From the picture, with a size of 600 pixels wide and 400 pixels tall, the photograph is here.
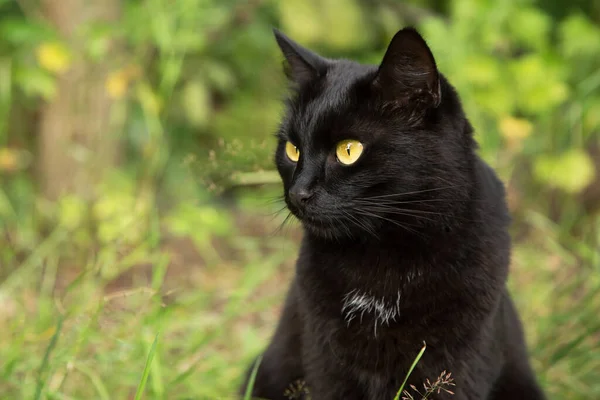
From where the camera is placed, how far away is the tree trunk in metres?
3.00

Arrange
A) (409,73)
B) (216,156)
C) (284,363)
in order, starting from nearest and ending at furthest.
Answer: (409,73) → (284,363) → (216,156)

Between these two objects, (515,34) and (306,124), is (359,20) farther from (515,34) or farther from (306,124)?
(306,124)

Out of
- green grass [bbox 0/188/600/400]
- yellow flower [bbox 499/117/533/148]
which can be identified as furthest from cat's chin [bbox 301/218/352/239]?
yellow flower [bbox 499/117/533/148]

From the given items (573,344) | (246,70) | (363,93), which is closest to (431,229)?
(363,93)

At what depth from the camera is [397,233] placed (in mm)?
1477

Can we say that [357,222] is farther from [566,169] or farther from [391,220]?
[566,169]

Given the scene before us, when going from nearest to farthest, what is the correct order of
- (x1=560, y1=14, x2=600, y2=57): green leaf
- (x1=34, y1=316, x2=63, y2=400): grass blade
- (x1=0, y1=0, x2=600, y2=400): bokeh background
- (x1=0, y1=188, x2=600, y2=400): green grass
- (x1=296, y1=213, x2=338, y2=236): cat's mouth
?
(x1=296, y1=213, x2=338, y2=236): cat's mouth → (x1=34, y1=316, x2=63, y2=400): grass blade → (x1=0, y1=188, x2=600, y2=400): green grass → (x1=0, y1=0, x2=600, y2=400): bokeh background → (x1=560, y1=14, x2=600, y2=57): green leaf

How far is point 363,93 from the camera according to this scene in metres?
1.48

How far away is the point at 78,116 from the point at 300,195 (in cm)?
192

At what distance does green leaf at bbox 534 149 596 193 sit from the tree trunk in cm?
191

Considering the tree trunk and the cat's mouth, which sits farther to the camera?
the tree trunk

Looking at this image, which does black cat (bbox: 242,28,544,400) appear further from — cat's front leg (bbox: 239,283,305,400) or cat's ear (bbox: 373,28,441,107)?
cat's front leg (bbox: 239,283,305,400)

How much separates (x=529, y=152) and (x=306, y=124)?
6.43ft

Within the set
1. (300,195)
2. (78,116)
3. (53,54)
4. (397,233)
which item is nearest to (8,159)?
(78,116)
